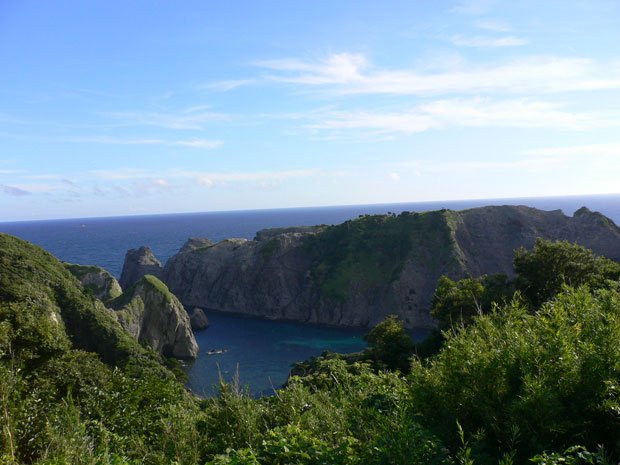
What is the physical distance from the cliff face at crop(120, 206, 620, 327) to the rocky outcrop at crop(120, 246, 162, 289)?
5154 millimetres

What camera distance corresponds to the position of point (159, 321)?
74188 millimetres

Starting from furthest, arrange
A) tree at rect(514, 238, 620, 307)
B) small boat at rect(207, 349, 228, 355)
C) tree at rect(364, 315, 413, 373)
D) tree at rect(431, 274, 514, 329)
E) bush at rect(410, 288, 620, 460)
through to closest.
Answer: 1. small boat at rect(207, 349, 228, 355)
2. tree at rect(364, 315, 413, 373)
3. tree at rect(431, 274, 514, 329)
4. tree at rect(514, 238, 620, 307)
5. bush at rect(410, 288, 620, 460)

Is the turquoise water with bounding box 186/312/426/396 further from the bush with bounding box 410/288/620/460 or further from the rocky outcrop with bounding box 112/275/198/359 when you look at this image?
the bush with bounding box 410/288/620/460

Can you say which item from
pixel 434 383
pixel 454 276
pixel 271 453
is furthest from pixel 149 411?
pixel 454 276

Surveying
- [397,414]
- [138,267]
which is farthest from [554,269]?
[138,267]

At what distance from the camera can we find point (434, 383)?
358 inches

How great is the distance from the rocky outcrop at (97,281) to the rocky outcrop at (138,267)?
140 ft

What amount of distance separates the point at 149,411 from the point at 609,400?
37.9 feet

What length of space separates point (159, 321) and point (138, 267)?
56.6 m

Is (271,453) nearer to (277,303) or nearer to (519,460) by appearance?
(519,460)

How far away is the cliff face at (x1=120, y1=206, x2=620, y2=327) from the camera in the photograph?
94188mm

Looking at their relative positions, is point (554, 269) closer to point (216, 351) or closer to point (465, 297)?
point (465, 297)

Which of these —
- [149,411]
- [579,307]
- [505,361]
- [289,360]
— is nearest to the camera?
[505,361]

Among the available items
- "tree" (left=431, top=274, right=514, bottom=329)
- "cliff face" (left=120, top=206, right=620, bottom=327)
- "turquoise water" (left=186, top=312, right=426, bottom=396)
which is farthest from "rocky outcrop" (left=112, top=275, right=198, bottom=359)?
"tree" (left=431, top=274, right=514, bottom=329)
